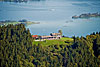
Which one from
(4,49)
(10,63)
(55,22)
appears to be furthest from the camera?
(55,22)

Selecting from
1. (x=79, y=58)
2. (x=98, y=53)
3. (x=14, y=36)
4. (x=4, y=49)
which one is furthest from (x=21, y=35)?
(x=98, y=53)

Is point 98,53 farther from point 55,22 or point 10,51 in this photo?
point 55,22

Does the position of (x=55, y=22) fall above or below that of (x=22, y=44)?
below

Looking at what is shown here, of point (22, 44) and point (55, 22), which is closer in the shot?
point (22, 44)

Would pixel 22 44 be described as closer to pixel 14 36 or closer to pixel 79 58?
pixel 14 36

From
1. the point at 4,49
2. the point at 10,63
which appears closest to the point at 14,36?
the point at 4,49

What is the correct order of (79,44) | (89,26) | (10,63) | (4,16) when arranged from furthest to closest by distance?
1. (4,16)
2. (89,26)
3. (79,44)
4. (10,63)
